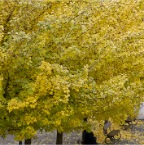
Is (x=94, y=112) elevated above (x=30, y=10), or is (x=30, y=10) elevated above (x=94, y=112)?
(x=30, y=10)

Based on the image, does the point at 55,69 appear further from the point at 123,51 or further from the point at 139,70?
the point at 139,70

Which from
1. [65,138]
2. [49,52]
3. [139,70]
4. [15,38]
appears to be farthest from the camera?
[65,138]

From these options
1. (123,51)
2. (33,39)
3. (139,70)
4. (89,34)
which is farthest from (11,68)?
(139,70)

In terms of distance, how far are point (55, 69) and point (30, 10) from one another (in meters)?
1.74

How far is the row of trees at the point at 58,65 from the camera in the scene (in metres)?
7.03

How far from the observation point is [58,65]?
714cm

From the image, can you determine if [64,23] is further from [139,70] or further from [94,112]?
[139,70]

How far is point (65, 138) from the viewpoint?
1795 cm

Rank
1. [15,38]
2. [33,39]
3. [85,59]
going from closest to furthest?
[15,38] → [33,39] → [85,59]

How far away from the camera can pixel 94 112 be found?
28.6 ft

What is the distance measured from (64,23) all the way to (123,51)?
207cm

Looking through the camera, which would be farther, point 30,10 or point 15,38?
point 30,10

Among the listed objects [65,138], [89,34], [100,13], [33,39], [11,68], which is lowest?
[65,138]

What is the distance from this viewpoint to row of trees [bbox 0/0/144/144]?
7031mm
